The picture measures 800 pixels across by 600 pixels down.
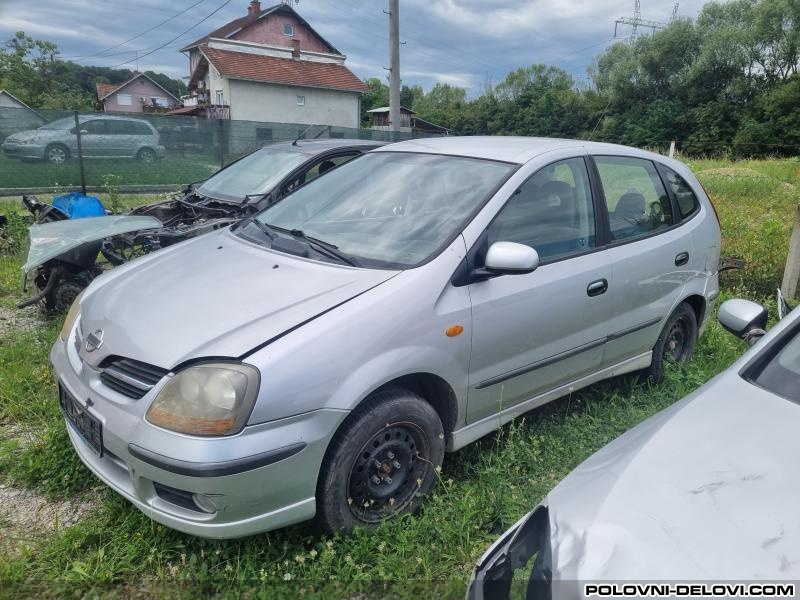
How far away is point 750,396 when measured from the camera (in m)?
1.93

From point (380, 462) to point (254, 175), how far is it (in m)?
4.80

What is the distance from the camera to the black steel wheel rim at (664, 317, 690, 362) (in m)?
4.15

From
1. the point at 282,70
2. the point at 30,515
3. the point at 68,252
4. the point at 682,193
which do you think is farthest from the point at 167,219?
the point at 282,70

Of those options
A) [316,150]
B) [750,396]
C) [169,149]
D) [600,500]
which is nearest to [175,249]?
[600,500]

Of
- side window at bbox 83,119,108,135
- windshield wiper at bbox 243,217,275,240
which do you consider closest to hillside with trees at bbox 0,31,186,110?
side window at bbox 83,119,108,135

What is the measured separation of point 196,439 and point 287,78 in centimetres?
3709

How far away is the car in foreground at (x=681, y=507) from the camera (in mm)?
1310

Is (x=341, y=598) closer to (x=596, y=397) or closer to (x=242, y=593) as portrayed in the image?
(x=242, y=593)

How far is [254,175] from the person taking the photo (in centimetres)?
657

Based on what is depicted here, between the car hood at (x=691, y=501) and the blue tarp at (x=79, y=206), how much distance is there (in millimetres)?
6216

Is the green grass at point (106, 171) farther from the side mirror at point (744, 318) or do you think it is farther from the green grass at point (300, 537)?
the side mirror at point (744, 318)

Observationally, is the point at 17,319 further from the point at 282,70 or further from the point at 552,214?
the point at 282,70

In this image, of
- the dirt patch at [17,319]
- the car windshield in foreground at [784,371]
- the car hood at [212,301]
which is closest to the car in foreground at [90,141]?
the dirt patch at [17,319]

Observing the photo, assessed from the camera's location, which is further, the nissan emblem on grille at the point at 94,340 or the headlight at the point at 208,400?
the nissan emblem on grille at the point at 94,340
